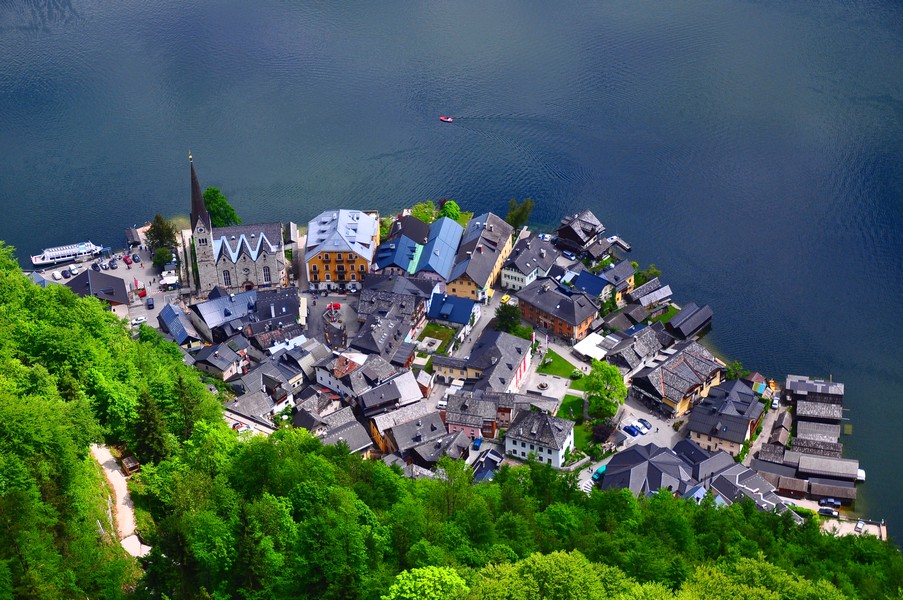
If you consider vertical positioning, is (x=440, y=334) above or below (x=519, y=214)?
below

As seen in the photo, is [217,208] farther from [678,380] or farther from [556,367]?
[678,380]

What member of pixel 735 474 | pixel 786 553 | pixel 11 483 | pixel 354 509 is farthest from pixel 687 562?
pixel 11 483

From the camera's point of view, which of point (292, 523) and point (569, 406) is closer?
point (292, 523)

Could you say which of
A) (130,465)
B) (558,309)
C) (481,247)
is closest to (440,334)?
(558,309)

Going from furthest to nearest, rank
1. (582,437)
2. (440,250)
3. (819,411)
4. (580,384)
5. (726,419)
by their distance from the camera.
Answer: (440,250)
(580,384)
(819,411)
(582,437)
(726,419)

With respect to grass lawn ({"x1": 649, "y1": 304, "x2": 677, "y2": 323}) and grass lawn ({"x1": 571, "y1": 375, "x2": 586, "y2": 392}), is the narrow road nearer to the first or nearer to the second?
grass lawn ({"x1": 571, "y1": 375, "x2": 586, "y2": 392})

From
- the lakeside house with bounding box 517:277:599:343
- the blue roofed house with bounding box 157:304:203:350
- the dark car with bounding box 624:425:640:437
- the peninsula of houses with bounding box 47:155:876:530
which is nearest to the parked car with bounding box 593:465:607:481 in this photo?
the peninsula of houses with bounding box 47:155:876:530
